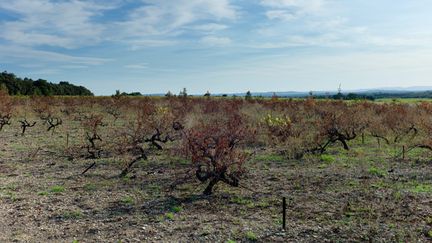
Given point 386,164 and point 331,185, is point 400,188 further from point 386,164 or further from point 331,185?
point 386,164

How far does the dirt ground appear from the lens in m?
6.62

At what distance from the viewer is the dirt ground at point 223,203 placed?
6.62 metres

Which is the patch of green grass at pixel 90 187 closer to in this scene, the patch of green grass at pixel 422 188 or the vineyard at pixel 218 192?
the vineyard at pixel 218 192

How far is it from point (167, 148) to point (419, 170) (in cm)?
895

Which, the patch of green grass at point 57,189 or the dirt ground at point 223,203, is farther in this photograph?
the patch of green grass at point 57,189

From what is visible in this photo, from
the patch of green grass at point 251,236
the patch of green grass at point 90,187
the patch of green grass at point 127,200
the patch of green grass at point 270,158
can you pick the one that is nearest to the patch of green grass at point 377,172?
the patch of green grass at point 270,158

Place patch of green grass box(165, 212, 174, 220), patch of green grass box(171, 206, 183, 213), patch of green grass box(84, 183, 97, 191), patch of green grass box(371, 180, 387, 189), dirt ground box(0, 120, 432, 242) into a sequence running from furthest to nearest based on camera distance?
patch of green grass box(84, 183, 97, 191) < patch of green grass box(371, 180, 387, 189) < patch of green grass box(171, 206, 183, 213) < patch of green grass box(165, 212, 174, 220) < dirt ground box(0, 120, 432, 242)

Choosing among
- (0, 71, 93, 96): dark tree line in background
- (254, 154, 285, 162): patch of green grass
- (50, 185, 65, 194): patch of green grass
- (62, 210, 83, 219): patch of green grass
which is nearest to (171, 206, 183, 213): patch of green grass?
(62, 210, 83, 219): patch of green grass

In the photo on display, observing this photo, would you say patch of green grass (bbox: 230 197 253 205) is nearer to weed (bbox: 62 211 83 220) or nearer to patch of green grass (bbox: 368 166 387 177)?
weed (bbox: 62 211 83 220)

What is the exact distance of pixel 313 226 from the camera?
6887mm

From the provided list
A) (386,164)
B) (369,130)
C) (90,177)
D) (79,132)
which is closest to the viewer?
(90,177)

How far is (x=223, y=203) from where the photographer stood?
834 centimetres

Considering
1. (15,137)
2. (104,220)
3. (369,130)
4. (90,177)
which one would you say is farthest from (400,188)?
(15,137)

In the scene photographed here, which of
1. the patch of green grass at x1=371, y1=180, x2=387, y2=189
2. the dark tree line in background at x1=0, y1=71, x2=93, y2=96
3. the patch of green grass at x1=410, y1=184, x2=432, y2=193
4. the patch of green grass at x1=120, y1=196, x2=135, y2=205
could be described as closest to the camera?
the patch of green grass at x1=120, y1=196, x2=135, y2=205
